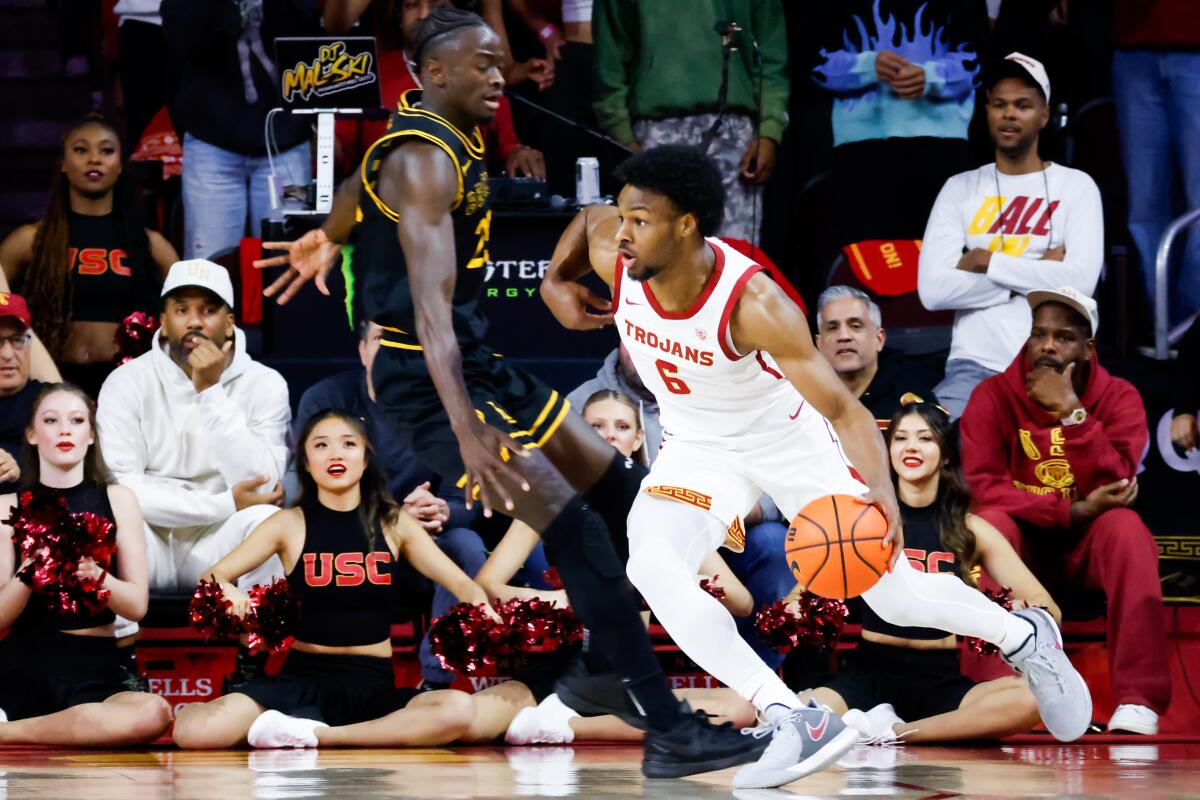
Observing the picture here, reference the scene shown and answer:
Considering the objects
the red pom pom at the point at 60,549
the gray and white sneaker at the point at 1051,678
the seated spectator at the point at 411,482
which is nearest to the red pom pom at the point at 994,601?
the gray and white sneaker at the point at 1051,678

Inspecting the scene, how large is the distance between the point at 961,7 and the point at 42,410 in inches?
159

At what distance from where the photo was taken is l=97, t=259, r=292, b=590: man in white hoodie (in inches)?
231

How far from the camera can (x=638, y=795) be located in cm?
399

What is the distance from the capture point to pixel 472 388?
16.0 ft

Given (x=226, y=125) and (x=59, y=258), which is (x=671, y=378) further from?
(x=226, y=125)

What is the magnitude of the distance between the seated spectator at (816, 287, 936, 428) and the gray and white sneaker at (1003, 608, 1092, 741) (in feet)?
4.41

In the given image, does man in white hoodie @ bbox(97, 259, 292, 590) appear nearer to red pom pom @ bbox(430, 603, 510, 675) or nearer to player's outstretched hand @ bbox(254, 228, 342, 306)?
player's outstretched hand @ bbox(254, 228, 342, 306)

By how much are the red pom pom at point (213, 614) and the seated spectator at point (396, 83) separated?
2.25 m

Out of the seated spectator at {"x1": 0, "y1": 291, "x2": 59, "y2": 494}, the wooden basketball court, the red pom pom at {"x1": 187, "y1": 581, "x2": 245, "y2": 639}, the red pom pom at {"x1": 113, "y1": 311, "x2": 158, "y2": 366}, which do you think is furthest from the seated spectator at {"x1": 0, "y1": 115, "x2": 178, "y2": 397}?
the wooden basketball court

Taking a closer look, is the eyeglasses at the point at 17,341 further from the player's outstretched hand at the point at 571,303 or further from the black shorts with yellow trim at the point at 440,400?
the player's outstretched hand at the point at 571,303

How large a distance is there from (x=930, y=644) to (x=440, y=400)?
1.84m

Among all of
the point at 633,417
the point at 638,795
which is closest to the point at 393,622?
the point at 633,417

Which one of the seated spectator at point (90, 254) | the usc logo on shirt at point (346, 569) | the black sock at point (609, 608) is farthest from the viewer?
the seated spectator at point (90, 254)

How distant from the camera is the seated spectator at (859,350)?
245 inches
